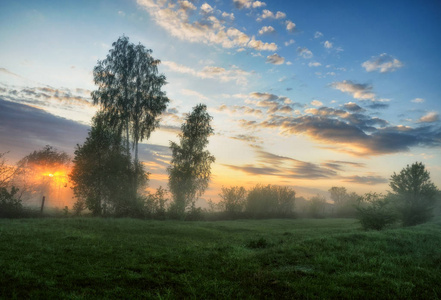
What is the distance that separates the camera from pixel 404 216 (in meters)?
40.0

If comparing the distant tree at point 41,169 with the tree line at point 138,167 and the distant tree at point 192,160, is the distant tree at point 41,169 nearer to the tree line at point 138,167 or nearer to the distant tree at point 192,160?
the tree line at point 138,167

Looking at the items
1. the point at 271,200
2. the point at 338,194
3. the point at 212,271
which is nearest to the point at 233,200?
the point at 271,200

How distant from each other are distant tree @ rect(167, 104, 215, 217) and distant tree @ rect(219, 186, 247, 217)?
40.8 feet

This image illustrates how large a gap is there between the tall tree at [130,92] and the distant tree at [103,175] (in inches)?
81.1

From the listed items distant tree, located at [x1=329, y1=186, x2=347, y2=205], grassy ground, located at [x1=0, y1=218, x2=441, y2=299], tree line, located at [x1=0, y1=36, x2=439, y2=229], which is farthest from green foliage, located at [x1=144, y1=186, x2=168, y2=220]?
distant tree, located at [x1=329, y1=186, x2=347, y2=205]

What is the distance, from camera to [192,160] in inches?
1567

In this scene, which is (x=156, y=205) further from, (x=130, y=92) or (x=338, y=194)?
(x=338, y=194)

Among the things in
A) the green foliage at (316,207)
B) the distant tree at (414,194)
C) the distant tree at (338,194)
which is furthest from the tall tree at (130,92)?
the distant tree at (338,194)

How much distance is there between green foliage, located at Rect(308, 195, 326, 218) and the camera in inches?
2785

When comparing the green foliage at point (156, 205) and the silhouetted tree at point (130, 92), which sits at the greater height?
the silhouetted tree at point (130, 92)

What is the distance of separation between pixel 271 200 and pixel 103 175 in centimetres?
4432

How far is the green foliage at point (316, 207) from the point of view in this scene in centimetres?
7073

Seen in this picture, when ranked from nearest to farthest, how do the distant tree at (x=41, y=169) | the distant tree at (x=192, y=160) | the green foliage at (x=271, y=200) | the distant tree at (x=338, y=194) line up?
the distant tree at (x=192, y=160)
the distant tree at (x=41, y=169)
the green foliage at (x=271, y=200)
the distant tree at (x=338, y=194)

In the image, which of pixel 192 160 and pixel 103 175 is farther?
pixel 192 160
